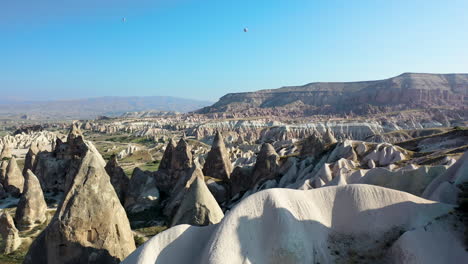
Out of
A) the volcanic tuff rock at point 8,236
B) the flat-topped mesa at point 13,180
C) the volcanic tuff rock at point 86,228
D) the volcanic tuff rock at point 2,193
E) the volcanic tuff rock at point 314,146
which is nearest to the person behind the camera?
the volcanic tuff rock at point 86,228

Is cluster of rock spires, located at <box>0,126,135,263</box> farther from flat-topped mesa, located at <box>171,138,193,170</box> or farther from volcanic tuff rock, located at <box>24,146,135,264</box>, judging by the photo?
flat-topped mesa, located at <box>171,138,193,170</box>

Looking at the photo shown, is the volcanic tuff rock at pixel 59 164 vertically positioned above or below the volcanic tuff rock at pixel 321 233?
below

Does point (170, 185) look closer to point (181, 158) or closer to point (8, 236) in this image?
point (181, 158)

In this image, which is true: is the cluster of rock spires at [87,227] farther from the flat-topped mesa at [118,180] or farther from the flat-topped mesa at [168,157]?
the flat-topped mesa at [168,157]

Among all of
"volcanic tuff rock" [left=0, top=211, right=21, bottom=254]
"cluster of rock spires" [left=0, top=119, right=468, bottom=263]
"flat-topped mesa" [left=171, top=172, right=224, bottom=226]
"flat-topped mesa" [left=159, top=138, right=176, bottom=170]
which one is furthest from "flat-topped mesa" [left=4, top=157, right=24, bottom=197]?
"flat-topped mesa" [left=171, top=172, right=224, bottom=226]

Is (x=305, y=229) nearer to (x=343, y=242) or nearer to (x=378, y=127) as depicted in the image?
(x=343, y=242)

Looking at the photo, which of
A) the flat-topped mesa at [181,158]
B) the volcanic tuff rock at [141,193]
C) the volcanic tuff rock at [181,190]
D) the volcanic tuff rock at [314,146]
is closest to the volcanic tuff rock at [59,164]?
the volcanic tuff rock at [141,193]
